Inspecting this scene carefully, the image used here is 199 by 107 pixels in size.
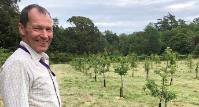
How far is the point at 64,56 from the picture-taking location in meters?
56.8

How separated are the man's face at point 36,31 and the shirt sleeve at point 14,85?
23cm

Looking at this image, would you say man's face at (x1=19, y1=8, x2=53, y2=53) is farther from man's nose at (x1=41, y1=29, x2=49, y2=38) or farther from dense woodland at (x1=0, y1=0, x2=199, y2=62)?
dense woodland at (x1=0, y1=0, x2=199, y2=62)

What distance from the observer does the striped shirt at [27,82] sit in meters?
2.39

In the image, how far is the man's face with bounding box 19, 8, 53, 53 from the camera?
260 cm

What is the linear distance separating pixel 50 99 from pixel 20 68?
0.28 m

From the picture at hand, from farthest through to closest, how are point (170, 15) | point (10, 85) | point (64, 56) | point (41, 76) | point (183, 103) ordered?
point (170, 15) → point (64, 56) → point (183, 103) → point (41, 76) → point (10, 85)

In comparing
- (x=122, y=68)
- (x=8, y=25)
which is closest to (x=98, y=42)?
(x=8, y=25)

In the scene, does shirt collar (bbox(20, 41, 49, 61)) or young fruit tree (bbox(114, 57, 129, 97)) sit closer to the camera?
shirt collar (bbox(20, 41, 49, 61))

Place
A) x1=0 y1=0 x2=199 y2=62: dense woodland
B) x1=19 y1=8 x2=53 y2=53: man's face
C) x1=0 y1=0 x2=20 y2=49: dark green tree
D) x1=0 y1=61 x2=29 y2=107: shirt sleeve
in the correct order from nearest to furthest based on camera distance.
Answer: x1=0 y1=61 x2=29 y2=107: shirt sleeve → x1=19 y1=8 x2=53 y2=53: man's face → x1=0 y1=0 x2=20 y2=49: dark green tree → x1=0 y1=0 x2=199 y2=62: dense woodland

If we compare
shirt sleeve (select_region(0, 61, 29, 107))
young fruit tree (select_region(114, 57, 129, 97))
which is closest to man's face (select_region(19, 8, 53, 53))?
shirt sleeve (select_region(0, 61, 29, 107))

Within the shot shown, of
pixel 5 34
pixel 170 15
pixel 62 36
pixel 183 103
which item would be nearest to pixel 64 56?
pixel 62 36

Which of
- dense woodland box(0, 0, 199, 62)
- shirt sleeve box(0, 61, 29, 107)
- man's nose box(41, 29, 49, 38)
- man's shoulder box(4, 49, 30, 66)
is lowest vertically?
dense woodland box(0, 0, 199, 62)

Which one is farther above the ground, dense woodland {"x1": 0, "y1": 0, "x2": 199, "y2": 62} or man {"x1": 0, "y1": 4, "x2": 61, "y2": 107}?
man {"x1": 0, "y1": 4, "x2": 61, "y2": 107}

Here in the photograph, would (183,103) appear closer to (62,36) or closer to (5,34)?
(5,34)
